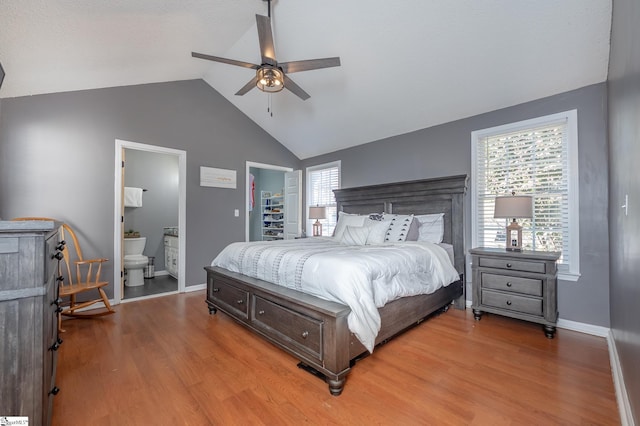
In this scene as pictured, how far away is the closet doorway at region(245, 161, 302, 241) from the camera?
18.2 ft

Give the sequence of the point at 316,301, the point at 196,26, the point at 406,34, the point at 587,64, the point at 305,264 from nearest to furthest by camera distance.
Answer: the point at 316,301
the point at 305,264
the point at 587,64
the point at 406,34
the point at 196,26

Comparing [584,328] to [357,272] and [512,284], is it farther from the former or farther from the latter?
[357,272]

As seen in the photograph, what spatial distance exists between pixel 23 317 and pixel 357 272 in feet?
5.37

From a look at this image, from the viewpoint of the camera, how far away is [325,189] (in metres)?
5.38

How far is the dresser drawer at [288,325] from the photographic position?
1.87 meters

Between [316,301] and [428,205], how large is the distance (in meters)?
2.40

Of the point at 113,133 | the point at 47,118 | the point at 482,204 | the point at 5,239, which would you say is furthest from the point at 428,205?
the point at 47,118

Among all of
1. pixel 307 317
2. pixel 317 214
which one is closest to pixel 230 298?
pixel 307 317

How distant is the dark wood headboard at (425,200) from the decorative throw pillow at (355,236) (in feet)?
2.82

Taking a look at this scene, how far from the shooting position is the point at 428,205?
12.0ft

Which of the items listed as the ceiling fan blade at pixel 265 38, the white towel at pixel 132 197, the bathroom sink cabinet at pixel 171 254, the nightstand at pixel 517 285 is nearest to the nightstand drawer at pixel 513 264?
the nightstand at pixel 517 285

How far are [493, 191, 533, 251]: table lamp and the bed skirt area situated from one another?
883 mm

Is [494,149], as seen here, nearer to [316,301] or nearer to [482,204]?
[482,204]

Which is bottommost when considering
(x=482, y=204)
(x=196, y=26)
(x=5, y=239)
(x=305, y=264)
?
(x=305, y=264)
